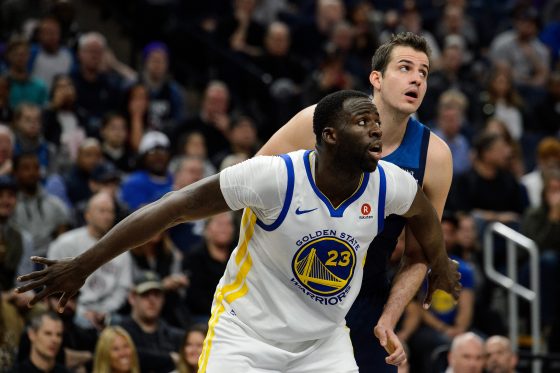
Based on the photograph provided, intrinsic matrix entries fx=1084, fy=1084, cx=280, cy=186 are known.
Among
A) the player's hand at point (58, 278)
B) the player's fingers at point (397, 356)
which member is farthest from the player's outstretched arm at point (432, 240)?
the player's hand at point (58, 278)

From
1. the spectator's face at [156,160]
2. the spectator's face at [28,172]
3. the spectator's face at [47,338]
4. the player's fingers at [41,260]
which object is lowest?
the spectator's face at [47,338]

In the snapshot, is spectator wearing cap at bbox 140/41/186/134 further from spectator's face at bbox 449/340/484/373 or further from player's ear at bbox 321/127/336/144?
player's ear at bbox 321/127/336/144

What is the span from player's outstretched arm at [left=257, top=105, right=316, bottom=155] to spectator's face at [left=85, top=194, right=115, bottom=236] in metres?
3.86

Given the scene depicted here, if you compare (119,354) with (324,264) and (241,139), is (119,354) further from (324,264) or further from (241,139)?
(241,139)

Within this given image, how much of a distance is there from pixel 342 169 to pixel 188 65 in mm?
8989

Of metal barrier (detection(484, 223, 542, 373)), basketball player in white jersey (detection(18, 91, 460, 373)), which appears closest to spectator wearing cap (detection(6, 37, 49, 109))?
metal barrier (detection(484, 223, 542, 373))

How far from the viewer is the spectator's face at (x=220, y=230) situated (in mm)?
8805

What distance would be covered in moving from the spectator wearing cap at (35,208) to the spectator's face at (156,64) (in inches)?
112

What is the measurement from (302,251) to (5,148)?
5.90m

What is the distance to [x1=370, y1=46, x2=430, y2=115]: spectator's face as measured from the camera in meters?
4.97

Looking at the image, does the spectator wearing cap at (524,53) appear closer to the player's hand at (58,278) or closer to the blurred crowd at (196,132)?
the blurred crowd at (196,132)

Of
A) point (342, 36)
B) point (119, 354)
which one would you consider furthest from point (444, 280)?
point (342, 36)

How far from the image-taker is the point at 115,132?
34.8 feet

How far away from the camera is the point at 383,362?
5.10 m
